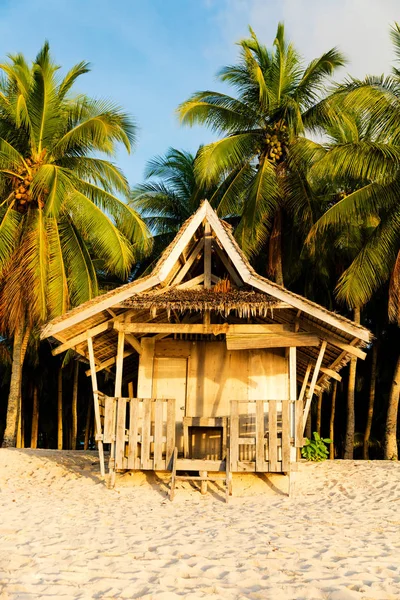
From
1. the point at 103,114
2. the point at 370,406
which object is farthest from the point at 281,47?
the point at 370,406

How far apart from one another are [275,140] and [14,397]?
35.7 ft

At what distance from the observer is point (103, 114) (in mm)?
19547

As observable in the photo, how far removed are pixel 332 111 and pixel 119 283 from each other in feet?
33.9

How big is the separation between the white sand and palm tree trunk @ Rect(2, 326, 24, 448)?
5928 millimetres

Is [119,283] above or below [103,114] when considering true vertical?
below

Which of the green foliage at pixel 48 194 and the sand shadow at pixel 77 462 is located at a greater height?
the green foliage at pixel 48 194

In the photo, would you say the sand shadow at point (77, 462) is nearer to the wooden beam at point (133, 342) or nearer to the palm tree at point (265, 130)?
the wooden beam at point (133, 342)

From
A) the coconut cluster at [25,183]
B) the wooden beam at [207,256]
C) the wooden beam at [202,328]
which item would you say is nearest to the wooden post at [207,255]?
the wooden beam at [207,256]

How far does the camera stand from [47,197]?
59.7ft

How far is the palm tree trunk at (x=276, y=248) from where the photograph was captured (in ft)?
69.6

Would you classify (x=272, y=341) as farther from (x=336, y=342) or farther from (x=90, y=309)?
(x=90, y=309)

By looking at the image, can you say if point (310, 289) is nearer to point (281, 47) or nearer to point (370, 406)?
point (370, 406)

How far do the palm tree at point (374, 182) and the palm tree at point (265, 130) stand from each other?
183 centimetres

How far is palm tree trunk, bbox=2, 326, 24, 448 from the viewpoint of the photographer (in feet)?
64.5
